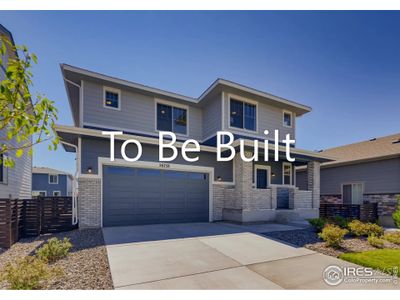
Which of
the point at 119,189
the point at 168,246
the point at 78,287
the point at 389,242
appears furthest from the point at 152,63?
the point at 389,242

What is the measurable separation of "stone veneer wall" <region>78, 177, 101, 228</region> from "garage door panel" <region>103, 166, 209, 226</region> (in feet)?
0.87

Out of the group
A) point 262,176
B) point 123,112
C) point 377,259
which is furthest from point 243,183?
point 123,112

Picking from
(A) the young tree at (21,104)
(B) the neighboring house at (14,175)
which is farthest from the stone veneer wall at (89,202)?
(A) the young tree at (21,104)

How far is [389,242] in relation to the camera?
6.96 metres

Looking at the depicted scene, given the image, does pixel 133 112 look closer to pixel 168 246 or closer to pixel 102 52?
pixel 102 52

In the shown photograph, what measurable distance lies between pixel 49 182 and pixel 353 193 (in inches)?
1190

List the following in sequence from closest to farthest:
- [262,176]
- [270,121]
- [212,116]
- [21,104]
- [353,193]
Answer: [21,104]
[212,116]
[262,176]
[270,121]
[353,193]

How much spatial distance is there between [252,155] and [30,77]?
31.9 feet

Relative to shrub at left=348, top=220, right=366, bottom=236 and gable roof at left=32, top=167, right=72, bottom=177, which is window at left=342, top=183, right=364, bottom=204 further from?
gable roof at left=32, top=167, right=72, bottom=177

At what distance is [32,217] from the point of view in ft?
25.8

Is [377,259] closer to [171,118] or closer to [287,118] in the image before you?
[171,118]

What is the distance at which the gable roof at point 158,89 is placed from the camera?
399 inches

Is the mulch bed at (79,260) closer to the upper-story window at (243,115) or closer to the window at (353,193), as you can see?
the upper-story window at (243,115)

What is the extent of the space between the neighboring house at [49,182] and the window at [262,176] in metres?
22.8
